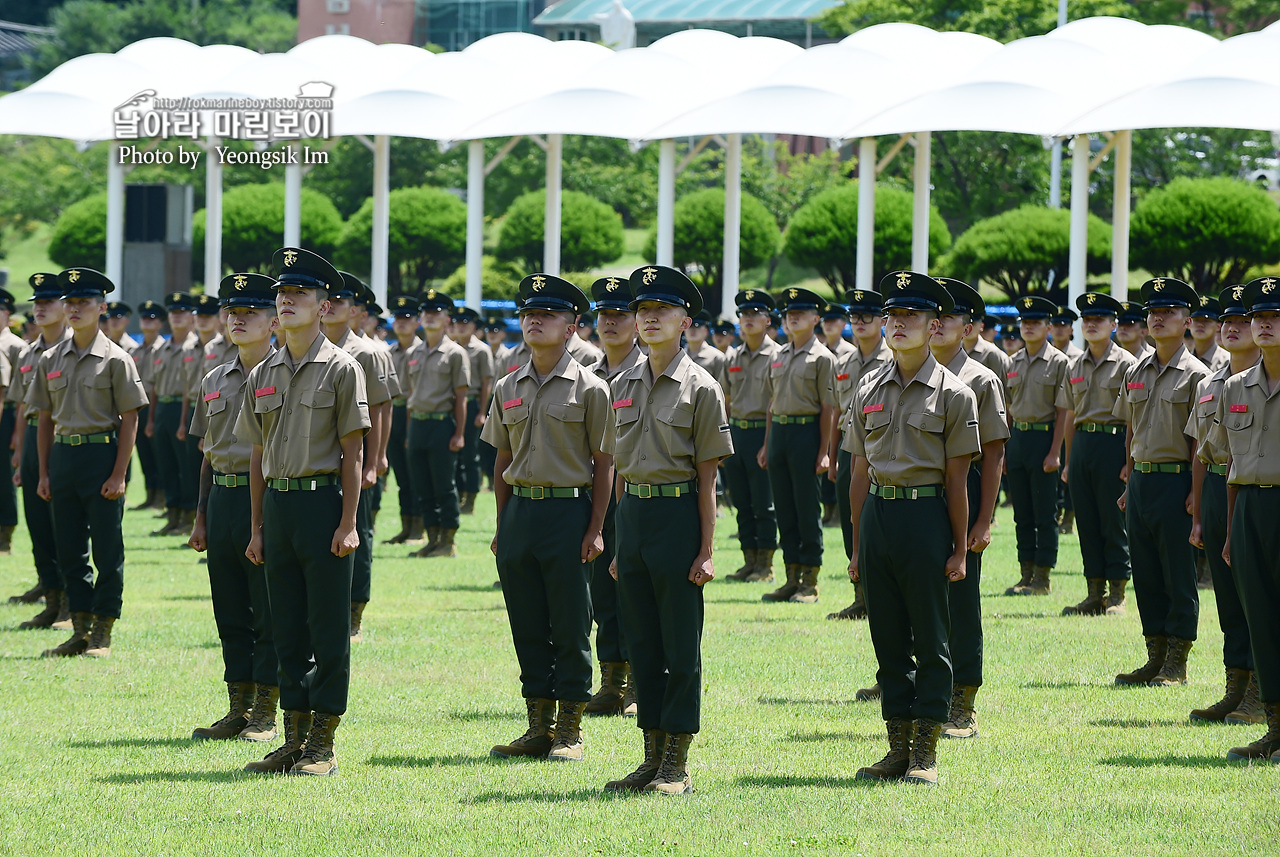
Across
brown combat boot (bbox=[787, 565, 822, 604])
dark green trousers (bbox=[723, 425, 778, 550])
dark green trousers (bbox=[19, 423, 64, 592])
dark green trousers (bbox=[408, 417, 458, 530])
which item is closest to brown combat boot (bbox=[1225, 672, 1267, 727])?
brown combat boot (bbox=[787, 565, 822, 604])

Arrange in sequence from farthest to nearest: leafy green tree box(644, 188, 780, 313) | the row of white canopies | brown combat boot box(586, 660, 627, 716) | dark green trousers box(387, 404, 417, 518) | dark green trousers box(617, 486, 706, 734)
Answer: leafy green tree box(644, 188, 780, 313) < the row of white canopies < dark green trousers box(387, 404, 417, 518) < brown combat boot box(586, 660, 627, 716) < dark green trousers box(617, 486, 706, 734)

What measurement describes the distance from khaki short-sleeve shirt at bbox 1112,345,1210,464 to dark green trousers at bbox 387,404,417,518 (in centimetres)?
890

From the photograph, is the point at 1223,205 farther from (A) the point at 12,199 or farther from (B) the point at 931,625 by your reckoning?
(A) the point at 12,199

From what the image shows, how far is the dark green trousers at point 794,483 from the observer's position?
13383mm

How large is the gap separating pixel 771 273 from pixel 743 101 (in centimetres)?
2099

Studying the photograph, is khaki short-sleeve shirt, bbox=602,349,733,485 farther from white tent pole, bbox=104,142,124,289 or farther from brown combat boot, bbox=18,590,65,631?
white tent pole, bbox=104,142,124,289

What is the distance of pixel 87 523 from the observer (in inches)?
425

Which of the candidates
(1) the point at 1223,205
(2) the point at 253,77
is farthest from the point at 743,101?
(1) the point at 1223,205

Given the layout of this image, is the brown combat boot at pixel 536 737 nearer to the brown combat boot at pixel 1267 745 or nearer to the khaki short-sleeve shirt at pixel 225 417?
the khaki short-sleeve shirt at pixel 225 417

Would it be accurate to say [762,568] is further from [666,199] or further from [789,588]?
[666,199]

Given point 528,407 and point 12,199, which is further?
point 12,199

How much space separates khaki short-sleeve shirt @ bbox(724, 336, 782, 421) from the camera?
47.0 ft

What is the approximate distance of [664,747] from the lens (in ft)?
23.9

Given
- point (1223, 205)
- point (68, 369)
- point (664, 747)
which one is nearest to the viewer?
point (664, 747)
